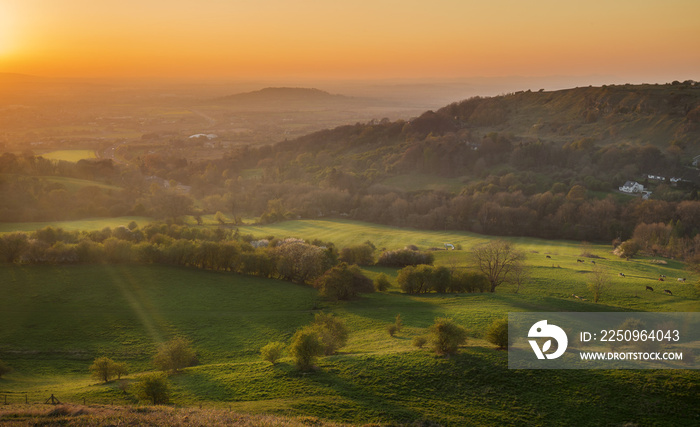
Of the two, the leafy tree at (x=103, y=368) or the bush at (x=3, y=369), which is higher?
the leafy tree at (x=103, y=368)

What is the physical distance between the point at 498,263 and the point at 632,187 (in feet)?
255

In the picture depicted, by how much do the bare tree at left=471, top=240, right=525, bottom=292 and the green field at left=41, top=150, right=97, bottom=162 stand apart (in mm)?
131006

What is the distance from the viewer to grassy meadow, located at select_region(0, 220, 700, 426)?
2612 cm

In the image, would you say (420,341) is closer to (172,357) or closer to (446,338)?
(446,338)

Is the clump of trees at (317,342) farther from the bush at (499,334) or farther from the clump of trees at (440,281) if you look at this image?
the clump of trees at (440,281)

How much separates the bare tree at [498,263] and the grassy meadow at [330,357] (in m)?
2.55

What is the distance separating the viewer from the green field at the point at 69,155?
130 m

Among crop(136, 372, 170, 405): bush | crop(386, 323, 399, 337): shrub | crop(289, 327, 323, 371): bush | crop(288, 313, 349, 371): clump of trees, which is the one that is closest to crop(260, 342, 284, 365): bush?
crop(288, 313, 349, 371): clump of trees

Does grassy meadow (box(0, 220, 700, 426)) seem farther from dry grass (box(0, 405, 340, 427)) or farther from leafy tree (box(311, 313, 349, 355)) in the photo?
dry grass (box(0, 405, 340, 427))

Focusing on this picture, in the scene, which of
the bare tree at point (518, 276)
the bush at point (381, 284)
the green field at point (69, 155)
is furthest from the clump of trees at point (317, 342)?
the green field at point (69, 155)

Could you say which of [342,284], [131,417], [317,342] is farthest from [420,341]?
[131,417]

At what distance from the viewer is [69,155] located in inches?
5482

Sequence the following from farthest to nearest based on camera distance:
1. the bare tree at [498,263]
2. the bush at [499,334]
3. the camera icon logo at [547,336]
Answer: the bare tree at [498,263], the bush at [499,334], the camera icon logo at [547,336]

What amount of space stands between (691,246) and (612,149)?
60.6m
